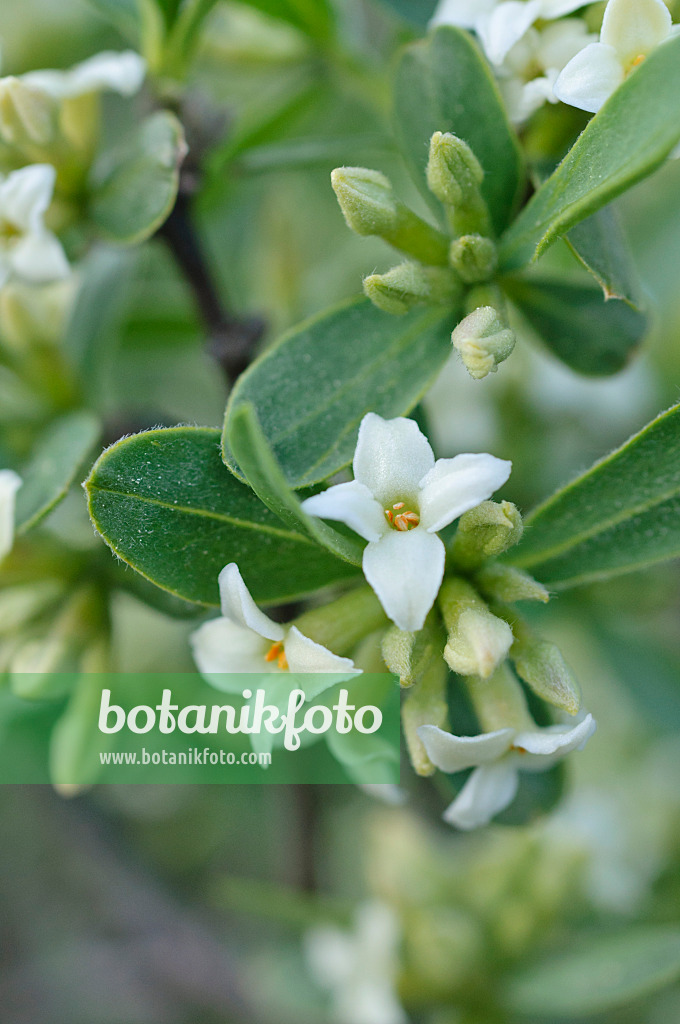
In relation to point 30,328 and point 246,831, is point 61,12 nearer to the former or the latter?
point 30,328

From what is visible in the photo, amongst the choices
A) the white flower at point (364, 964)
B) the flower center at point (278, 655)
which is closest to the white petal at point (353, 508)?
the flower center at point (278, 655)

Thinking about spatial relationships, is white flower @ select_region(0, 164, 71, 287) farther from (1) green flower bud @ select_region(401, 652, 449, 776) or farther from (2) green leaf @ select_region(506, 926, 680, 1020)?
(2) green leaf @ select_region(506, 926, 680, 1020)

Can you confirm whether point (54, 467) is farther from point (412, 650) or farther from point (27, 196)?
point (412, 650)

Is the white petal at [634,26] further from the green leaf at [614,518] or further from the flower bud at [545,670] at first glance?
the flower bud at [545,670]

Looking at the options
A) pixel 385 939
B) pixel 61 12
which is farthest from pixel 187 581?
pixel 61 12

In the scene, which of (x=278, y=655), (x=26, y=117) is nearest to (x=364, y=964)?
(x=278, y=655)

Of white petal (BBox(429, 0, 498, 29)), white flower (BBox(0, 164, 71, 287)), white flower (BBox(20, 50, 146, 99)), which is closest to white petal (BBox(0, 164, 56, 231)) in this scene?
white flower (BBox(0, 164, 71, 287))
